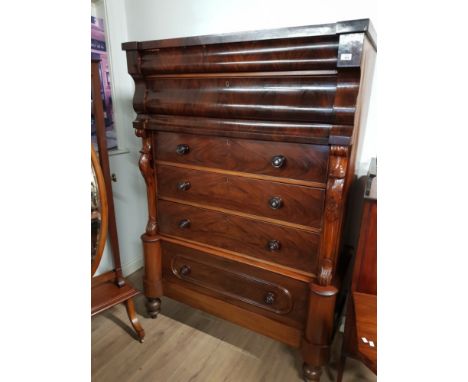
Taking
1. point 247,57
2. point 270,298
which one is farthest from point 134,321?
point 247,57

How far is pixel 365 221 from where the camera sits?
1.05 meters

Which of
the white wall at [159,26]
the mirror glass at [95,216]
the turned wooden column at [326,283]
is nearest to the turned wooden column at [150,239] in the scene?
the mirror glass at [95,216]

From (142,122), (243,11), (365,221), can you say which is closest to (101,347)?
(142,122)

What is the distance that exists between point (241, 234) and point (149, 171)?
58 cm

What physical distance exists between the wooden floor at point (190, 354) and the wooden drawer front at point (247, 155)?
3.26ft

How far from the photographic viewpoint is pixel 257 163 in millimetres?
1256

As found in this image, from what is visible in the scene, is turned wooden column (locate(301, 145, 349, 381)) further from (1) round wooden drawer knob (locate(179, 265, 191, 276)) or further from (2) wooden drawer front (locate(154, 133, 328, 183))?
(1) round wooden drawer knob (locate(179, 265, 191, 276))

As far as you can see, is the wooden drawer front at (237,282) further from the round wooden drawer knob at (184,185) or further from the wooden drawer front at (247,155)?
the wooden drawer front at (247,155)

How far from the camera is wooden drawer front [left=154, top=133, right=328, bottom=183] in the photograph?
1147 millimetres

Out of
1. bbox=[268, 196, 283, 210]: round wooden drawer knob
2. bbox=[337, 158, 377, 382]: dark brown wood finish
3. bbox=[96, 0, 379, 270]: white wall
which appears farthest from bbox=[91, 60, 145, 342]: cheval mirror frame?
bbox=[337, 158, 377, 382]: dark brown wood finish
